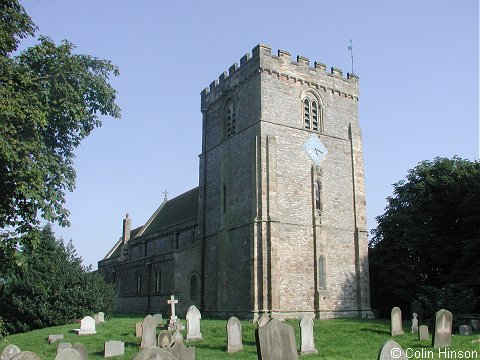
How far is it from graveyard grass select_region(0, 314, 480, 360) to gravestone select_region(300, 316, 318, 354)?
303mm

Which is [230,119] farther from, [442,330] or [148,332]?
[442,330]

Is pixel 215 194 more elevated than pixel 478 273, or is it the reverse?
pixel 215 194

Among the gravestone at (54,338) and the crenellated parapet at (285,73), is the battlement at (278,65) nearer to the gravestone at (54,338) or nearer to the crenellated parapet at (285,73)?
the crenellated parapet at (285,73)

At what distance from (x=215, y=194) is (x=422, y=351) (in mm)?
17940

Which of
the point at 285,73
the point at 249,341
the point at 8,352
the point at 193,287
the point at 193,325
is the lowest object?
the point at 249,341

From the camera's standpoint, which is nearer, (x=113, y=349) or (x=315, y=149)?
(x=113, y=349)

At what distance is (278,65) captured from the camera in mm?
28469

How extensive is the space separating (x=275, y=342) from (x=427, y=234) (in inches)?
920

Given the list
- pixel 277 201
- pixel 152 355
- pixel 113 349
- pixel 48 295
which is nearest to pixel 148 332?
pixel 113 349

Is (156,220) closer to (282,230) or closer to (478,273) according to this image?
(282,230)

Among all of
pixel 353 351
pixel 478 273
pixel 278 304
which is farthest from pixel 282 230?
pixel 353 351

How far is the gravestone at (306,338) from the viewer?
49.2 ft

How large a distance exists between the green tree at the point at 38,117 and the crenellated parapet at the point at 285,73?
40.3ft

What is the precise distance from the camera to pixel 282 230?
26109 millimetres
